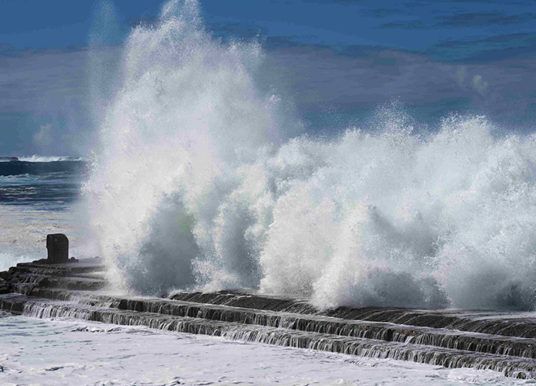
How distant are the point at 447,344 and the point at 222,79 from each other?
11.9m

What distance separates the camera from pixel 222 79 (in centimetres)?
2202

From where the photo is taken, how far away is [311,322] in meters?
12.7

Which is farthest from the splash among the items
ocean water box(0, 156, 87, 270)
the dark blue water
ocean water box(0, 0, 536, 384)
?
the dark blue water

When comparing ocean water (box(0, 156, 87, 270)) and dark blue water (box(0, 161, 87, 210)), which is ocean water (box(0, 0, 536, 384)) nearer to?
ocean water (box(0, 156, 87, 270))

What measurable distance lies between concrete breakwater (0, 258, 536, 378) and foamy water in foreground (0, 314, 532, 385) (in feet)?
0.57

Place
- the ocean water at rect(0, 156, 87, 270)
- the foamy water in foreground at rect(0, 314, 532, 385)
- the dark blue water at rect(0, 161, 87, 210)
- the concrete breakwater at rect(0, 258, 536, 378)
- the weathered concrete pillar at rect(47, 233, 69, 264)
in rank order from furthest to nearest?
the dark blue water at rect(0, 161, 87, 210), the ocean water at rect(0, 156, 87, 270), the weathered concrete pillar at rect(47, 233, 69, 264), the concrete breakwater at rect(0, 258, 536, 378), the foamy water in foreground at rect(0, 314, 532, 385)

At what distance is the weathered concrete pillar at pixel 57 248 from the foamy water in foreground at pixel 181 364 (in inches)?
250

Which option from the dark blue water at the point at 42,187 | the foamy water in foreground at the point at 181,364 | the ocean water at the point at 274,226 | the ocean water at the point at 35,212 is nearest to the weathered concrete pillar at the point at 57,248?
the ocean water at the point at 274,226

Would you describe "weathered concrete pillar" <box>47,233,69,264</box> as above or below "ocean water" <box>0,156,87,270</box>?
below

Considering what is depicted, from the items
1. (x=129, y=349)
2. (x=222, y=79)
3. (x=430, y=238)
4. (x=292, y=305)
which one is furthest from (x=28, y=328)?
(x=222, y=79)

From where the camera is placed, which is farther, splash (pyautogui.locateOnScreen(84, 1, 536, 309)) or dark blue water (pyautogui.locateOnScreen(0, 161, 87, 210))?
dark blue water (pyautogui.locateOnScreen(0, 161, 87, 210))

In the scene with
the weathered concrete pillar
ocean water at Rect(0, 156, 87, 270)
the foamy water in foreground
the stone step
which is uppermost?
ocean water at Rect(0, 156, 87, 270)

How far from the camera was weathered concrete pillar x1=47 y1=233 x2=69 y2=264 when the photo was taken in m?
20.2

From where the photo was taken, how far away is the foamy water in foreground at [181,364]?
1048cm
